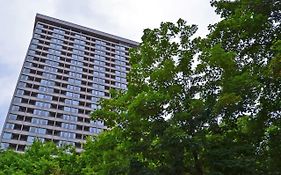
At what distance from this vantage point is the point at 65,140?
87.9 m

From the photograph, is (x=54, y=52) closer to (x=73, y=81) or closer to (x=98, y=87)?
(x=73, y=81)

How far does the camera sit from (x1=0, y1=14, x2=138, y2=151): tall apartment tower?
87250 mm

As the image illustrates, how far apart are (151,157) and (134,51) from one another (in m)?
5.22

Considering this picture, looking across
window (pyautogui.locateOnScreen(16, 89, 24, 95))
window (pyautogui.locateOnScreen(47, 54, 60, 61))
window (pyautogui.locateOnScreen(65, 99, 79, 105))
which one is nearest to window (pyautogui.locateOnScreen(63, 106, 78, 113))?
window (pyautogui.locateOnScreen(65, 99, 79, 105))

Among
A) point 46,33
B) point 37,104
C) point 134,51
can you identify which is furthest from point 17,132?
point 134,51

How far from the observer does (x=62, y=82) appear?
102 meters

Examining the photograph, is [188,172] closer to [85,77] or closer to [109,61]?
[85,77]

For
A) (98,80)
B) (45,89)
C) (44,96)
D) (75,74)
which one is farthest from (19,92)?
(98,80)

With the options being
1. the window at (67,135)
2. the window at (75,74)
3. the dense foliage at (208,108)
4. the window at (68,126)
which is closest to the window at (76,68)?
the window at (75,74)

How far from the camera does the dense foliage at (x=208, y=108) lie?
11.2 m

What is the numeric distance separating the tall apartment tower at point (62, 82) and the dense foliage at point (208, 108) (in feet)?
228

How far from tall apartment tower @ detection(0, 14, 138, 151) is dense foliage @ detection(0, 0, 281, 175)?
6935cm

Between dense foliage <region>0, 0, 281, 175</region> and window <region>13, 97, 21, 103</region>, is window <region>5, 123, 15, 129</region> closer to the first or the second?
window <region>13, 97, 21, 103</region>

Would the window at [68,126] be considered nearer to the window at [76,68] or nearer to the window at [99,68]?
the window at [76,68]
